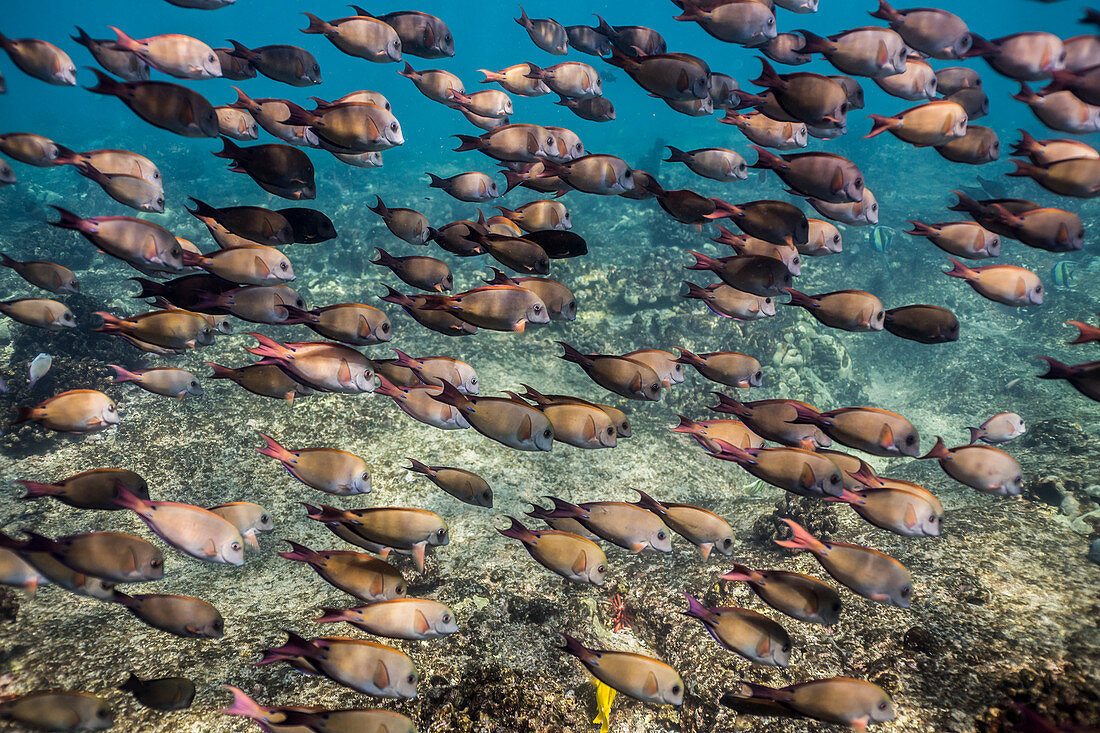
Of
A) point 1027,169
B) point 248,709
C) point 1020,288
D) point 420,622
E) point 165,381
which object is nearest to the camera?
point 248,709

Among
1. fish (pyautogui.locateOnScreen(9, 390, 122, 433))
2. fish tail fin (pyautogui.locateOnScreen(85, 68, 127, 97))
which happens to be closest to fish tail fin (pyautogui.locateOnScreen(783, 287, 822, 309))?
fish tail fin (pyautogui.locateOnScreen(85, 68, 127, 97))

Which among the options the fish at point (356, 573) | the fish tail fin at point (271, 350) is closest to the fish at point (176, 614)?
the fish at point (356, 573)

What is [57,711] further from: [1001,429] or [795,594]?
[1001,429]

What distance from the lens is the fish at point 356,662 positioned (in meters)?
2.27

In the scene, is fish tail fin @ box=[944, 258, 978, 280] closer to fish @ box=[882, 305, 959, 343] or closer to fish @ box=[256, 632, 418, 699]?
fish @ box=[882, 305, 959, 343]

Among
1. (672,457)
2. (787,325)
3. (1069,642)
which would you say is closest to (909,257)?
(787,325)

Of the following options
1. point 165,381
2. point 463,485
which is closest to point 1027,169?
point 463,485

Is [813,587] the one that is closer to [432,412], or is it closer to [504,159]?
[432,412]

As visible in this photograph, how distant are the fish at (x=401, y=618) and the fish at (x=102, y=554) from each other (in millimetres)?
992

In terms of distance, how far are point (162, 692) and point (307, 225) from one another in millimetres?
2799

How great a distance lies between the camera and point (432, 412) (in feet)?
12.0

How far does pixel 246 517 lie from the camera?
139 inches

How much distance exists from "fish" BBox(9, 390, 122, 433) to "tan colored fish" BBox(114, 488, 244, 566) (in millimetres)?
1133

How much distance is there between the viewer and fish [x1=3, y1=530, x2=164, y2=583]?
7.89ft
